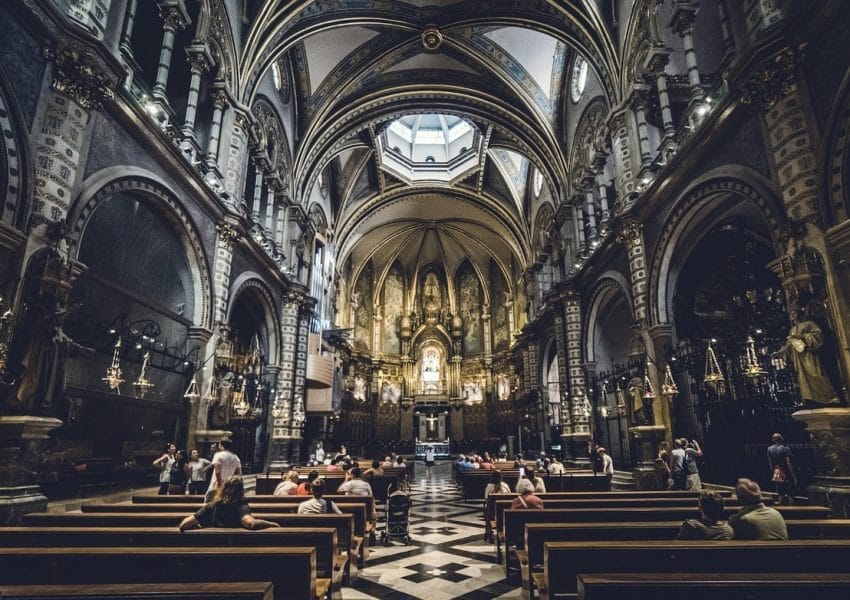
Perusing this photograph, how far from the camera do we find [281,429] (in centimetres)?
1838

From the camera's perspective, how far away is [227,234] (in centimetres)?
1361

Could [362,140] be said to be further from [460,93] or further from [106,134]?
[106,134]

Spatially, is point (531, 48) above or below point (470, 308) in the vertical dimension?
above

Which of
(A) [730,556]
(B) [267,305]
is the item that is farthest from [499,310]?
(A) [730,556]

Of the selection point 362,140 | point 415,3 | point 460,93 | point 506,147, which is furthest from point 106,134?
point 506,147

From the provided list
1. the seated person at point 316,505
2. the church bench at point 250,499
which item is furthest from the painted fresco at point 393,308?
the seated person at point 316,505

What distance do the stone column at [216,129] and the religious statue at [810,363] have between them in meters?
14.0

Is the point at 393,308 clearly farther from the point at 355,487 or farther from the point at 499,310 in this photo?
the point at 355,487

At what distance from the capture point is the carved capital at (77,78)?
753 centimetres

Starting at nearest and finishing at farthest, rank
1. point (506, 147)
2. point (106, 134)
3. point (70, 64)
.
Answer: point (70, 64)
point (106, 134)
point (506, 147)

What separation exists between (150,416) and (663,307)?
13.5 metres

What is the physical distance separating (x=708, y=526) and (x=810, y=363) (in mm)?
4455

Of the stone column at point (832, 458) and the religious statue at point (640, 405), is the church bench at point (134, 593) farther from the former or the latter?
the religious statue at point (640, 405)

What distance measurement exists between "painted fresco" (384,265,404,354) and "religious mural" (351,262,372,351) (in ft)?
5.21
